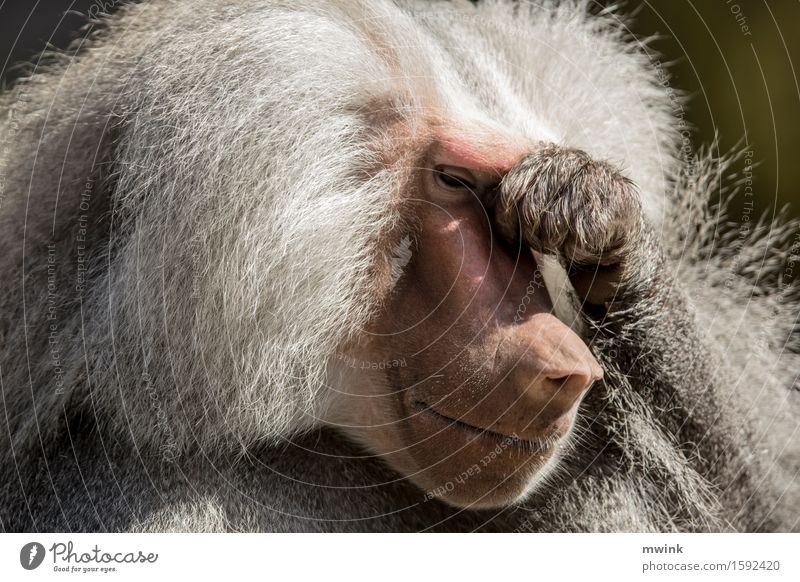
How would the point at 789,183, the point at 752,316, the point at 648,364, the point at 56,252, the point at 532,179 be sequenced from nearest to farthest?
the point at 532,179 < the point at 56,252 < the point at 648,364 < the point at 752,316 < the point at 789,183

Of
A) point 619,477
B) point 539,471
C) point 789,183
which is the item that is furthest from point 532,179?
point 789,183

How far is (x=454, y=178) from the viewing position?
1.86 metres

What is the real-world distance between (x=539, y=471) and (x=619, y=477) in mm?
369

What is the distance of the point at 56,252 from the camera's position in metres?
1.95

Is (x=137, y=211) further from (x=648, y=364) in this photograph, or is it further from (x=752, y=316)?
(x=752, y=316)

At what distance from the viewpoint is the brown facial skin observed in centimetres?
172

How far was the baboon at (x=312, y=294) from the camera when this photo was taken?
5.81 feet
